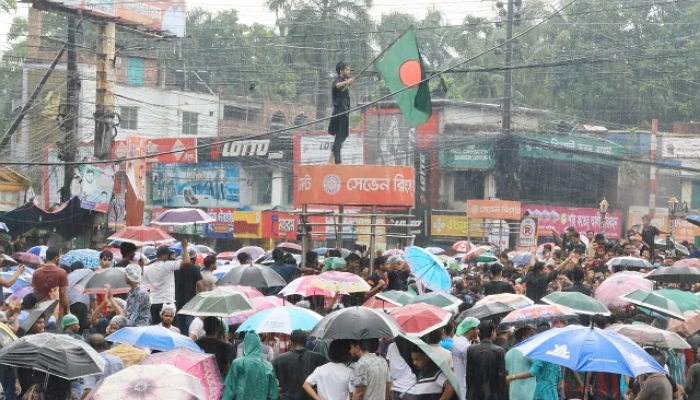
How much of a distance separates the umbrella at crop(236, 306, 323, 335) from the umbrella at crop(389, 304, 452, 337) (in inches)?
33.5

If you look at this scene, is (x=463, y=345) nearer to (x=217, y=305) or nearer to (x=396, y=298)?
(x=217, y=305)

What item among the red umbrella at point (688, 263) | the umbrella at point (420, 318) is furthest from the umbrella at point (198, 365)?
the red umbrella at point (688, 263)

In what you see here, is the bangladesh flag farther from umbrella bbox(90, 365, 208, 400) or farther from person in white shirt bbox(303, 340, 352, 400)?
umbrella bbox(90, 365, 208, 400)

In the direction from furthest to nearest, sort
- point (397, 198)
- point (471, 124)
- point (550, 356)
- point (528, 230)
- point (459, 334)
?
point (471, 124), point (528, 230), point (397, 198), point (459, 334), point (550, 356)

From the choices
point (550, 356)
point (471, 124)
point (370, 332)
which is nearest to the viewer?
point (370, 332)

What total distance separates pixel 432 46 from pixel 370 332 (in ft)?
164

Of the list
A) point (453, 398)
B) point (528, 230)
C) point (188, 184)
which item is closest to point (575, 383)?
point (453, 398)

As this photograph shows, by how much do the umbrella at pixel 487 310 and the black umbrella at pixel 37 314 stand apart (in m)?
3.99

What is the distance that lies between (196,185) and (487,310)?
4040 centimetres

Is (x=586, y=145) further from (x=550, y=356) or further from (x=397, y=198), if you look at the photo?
(x=550, y=356)

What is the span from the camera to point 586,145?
46406mm

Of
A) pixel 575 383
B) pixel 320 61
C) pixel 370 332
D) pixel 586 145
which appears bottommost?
pixel 575 383

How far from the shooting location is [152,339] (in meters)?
10.2

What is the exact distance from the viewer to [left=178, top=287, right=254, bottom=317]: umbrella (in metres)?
10.9
